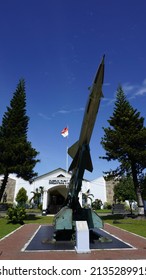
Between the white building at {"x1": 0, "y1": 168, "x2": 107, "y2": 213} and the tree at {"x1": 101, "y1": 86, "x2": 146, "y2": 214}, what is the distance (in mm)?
9400

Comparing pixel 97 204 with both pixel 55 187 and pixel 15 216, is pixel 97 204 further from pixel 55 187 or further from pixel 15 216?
pixel 15 216

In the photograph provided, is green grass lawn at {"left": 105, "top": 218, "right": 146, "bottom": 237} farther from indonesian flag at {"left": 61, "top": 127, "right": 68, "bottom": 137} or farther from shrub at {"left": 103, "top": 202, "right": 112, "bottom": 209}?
shrub at {"left": 103, "top": 202, "right": 112, "bottom": 209}

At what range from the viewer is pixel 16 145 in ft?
85.1

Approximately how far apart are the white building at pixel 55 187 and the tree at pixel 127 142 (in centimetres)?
940

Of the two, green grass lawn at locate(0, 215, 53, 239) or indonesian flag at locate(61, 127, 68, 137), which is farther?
indonesian flag at locate(61, 127, 68, 137)

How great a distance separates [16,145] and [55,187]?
1238cm

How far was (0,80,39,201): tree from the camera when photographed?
25.6m

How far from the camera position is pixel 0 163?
25.6 meters

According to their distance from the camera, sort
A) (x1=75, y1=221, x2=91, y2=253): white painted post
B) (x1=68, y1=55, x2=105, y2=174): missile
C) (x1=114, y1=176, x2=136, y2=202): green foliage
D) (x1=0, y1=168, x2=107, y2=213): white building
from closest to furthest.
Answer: (x1=75, y1=221, x2=91, y2=253): white painted post
(x1=68, y1=55, x2=105, y2=174): missile
(x1=0, y1=168, x2=107, y2=213): white building
(x1=114, y1=176, x2=136, y2=202): green foliage

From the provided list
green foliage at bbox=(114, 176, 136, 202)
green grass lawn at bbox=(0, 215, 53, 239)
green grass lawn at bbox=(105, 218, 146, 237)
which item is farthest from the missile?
green foliage at bbox=(114, 176, 136, 202)
